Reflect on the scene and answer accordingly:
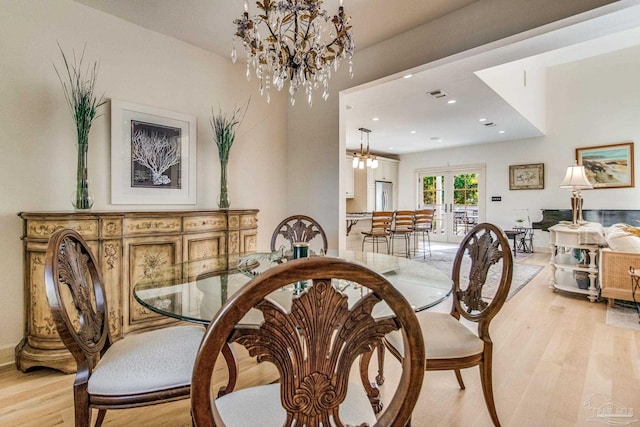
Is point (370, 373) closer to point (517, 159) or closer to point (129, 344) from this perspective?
point (129, 344)

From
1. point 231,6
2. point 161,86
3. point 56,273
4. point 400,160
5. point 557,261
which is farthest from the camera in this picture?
point 400,160

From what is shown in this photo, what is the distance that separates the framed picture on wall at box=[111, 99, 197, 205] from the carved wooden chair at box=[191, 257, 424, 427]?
258cm

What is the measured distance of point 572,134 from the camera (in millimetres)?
6867

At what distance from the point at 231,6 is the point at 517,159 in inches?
302

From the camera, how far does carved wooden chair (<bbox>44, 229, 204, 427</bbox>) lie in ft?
3.56

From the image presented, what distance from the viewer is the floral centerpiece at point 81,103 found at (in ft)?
7.54

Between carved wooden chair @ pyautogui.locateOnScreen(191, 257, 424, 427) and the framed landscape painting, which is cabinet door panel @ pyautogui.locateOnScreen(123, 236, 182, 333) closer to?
carved wooden chair @ pyautogui.locateOnScreen(191, 257, 424, 427)

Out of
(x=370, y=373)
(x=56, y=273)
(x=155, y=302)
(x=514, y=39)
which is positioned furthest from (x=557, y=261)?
(x=56, y=273)

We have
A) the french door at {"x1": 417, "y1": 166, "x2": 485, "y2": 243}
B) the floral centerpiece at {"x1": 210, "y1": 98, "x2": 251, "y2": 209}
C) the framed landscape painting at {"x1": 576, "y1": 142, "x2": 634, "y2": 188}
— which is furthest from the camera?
the french door at {"x1": 417, "y1": 166, "x2": 485, "y2": 243}

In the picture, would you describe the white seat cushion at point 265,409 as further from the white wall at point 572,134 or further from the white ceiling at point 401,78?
the white wall at point 572,134

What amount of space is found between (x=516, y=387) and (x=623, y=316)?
2.15 m

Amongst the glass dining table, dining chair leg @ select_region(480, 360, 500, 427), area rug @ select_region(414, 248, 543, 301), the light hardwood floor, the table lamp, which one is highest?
the table lamp

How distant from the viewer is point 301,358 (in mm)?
692

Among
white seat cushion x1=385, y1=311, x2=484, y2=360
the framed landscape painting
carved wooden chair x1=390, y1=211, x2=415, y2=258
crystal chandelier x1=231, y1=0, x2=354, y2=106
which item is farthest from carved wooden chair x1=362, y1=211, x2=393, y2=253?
the framed landscape painting
